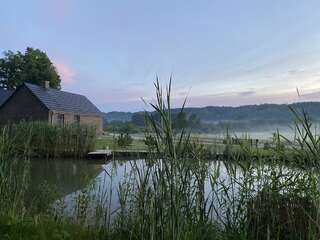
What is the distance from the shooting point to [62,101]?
27.2 metres

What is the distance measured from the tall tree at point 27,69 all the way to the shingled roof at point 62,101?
22.3ft

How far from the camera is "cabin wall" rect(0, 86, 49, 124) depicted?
81.4 ft

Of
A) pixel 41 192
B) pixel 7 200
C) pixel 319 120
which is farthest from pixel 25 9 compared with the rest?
pixel 319 120

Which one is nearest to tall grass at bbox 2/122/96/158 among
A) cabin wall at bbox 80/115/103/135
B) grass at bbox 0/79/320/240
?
cabin wall at bbox 80/115/103/135

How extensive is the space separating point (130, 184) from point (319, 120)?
194 centimetres

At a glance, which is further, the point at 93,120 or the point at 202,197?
the point at 93,120

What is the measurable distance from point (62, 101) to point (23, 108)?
3016 mm

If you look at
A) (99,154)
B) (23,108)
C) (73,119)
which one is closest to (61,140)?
(99,154)

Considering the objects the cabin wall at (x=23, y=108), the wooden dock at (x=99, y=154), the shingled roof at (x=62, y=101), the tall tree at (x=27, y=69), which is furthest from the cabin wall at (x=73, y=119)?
the tall tree at (x=27, y=69)

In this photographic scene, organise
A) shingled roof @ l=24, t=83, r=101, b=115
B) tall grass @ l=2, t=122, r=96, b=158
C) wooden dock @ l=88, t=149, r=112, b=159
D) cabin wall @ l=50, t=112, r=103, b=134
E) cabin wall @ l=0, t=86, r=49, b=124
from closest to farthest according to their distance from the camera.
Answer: wooden dock @ l=88, t=149, r=112, b=159, tall grass @ l=2, t=122, r=96, b=158, cabin wall @ l=0, t=86, r=49, b=124, cabin wall @ l=50, t=112, r=103, b=134, shingled roof @ l=24, t=83, r=101, b=115

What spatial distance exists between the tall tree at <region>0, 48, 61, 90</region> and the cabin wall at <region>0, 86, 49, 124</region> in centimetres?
949

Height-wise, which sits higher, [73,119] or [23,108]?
[23,108]

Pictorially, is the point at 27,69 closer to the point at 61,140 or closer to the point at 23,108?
the point at 23,108

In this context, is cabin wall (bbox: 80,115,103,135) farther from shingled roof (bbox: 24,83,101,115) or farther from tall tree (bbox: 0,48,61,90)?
tall tree (bbox: 0,48,61,90)
